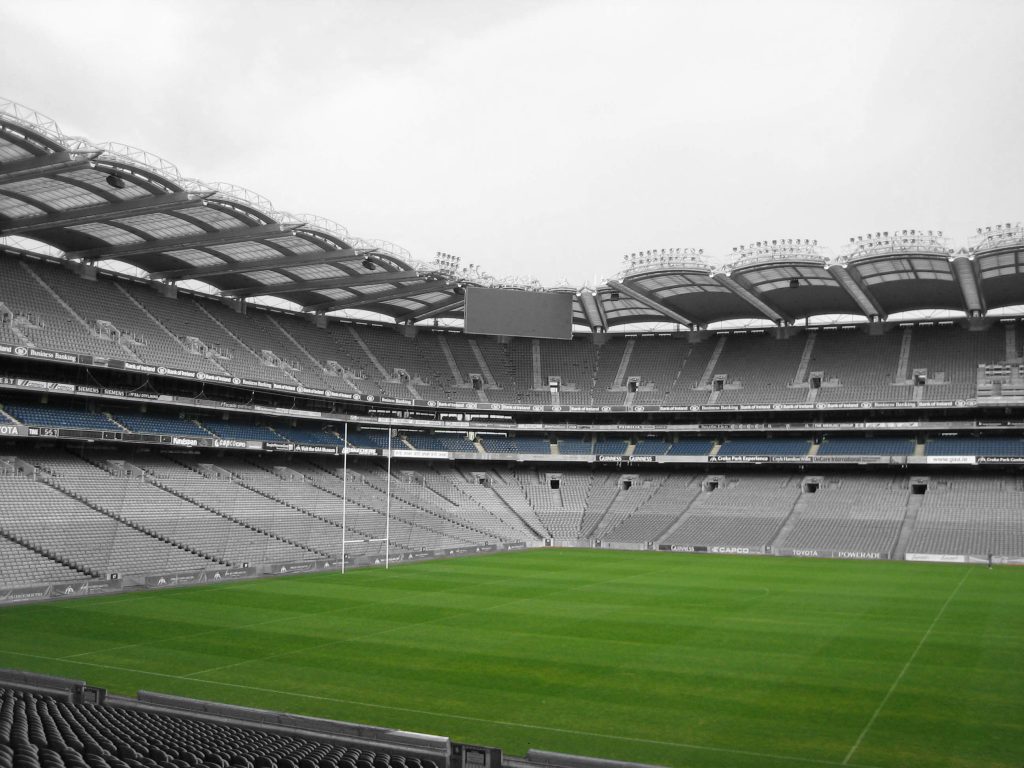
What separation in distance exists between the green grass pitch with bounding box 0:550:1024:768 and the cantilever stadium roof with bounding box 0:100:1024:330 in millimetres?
17063

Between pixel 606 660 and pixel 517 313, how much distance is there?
38.6m

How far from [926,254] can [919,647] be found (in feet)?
95.0

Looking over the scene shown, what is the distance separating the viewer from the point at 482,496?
6694cm

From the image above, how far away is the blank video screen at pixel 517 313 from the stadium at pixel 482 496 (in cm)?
21

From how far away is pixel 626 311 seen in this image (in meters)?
68.8

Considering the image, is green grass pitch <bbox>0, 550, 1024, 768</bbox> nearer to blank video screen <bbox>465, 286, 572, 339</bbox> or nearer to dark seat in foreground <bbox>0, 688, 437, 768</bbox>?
dark seat in foreground <bbox>0, 688, 437, 768</bbox>

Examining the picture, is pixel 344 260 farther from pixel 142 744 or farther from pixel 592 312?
pixel 142 744

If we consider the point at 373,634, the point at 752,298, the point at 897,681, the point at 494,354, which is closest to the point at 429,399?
the point at 494,354

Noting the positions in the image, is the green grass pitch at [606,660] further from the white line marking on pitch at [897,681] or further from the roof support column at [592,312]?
the roof support column at [592,312]

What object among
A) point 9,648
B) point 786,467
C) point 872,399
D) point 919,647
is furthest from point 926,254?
point 9,648

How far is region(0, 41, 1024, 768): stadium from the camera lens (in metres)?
17.3

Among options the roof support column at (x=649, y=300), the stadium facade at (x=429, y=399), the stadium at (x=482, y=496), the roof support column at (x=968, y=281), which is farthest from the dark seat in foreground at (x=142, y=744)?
the roof support column at (x=649, y=300)

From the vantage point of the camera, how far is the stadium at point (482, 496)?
1728 centimetres

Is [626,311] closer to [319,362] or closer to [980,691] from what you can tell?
[319,362]
